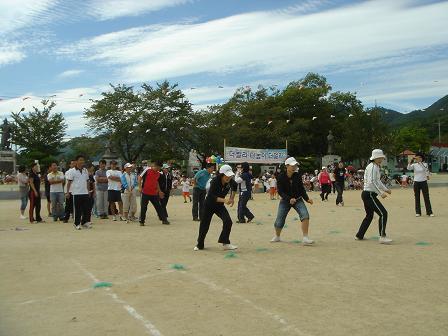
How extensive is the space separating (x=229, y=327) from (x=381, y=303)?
1785 mm

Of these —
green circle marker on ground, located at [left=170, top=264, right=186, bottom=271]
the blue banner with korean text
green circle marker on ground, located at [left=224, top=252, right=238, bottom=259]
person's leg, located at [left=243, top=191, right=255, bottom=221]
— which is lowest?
green circle marker on ground, located at [left=224, top=252, right=238, bottom=259]

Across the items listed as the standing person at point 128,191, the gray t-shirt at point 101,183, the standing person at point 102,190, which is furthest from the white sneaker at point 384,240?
the gray t-shirt at point 101,183

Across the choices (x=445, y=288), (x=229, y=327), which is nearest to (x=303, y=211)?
(x=445, y=288)

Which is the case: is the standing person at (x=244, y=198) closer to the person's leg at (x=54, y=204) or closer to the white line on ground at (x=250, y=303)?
the person's leg at (x=54, y=204)

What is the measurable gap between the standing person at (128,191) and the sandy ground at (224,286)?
3.73 meters

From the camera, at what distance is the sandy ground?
4992 millimetres

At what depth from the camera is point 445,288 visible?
6.33 m

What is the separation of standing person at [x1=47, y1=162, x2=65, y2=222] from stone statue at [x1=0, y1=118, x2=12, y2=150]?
41289 mm

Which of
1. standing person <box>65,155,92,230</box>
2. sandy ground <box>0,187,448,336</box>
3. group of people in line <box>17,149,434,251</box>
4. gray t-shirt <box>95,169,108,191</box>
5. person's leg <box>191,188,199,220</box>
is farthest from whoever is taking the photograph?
gray t-shirt <box>95,169,108,191</box>

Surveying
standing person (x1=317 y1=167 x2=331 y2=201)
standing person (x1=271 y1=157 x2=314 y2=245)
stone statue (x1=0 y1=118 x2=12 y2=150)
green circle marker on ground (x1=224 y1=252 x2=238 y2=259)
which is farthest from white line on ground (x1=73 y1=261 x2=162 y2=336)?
stone statue (x1=0 y1=118 x2=12 y2=150)

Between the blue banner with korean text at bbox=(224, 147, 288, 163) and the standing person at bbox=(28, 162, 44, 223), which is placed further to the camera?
the blue banner with korean text at bbox=(224, 147, 288, 163)

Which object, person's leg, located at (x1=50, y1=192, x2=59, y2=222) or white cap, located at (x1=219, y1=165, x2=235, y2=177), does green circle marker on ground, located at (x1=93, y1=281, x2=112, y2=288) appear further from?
person's leg, located at (x1=50, y1=192, x2=59, y2=222)

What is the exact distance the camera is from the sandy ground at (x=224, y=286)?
499 cm

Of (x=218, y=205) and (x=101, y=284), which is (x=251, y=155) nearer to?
(x=218, y=205)
